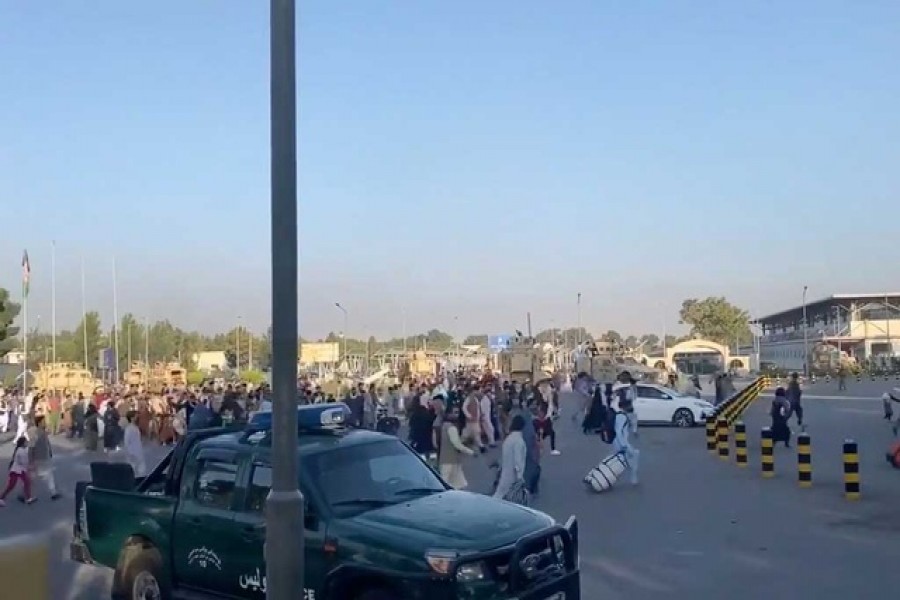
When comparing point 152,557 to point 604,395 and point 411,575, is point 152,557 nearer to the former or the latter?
point 411,575

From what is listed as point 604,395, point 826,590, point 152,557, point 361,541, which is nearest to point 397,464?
point 361,541

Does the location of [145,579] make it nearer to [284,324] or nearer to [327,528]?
[327,528]

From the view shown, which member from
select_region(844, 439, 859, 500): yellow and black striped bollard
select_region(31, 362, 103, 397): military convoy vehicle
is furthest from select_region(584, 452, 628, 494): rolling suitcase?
select_region(31, 362, 103, 397): military convoy vehicle

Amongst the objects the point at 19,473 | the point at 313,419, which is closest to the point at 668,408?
the point at 19,473

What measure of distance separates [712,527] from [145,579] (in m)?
7.63

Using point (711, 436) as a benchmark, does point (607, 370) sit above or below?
above

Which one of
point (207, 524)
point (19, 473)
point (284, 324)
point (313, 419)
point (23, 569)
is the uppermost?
point (284, 324)

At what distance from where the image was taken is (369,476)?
27.0 feet

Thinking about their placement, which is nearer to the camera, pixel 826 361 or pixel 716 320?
pixel 826 361

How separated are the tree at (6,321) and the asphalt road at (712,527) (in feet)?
144

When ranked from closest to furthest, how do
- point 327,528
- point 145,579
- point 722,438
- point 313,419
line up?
point 327,528 → point 145,579 → point 313,419 → point 722,438

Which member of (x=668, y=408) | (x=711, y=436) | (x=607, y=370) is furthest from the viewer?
(x=607, y=370)

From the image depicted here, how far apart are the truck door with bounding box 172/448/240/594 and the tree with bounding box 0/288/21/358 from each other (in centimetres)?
5980

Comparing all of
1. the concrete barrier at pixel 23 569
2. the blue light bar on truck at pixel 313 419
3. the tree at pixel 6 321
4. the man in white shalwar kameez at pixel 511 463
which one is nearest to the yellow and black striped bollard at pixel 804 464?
the man in white shalwar kameez at pixel 511 463
